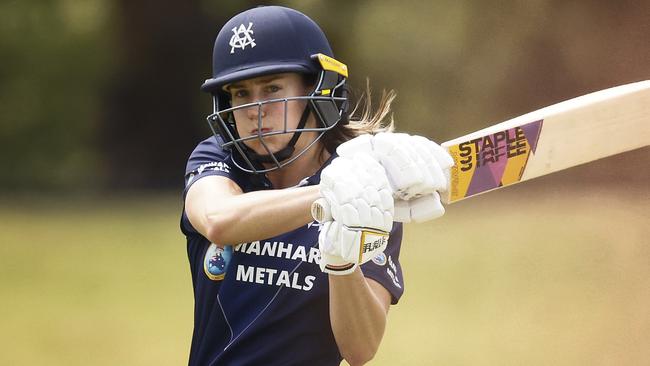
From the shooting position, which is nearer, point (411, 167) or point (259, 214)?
point (411, 167)

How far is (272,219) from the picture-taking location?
1.73 m

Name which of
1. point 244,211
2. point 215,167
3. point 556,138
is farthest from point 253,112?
point 556,138

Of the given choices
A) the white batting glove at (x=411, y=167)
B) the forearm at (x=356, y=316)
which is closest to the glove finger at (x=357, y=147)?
the white batting glove at (x=411, y=167)

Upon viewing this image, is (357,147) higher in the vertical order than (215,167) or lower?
higher

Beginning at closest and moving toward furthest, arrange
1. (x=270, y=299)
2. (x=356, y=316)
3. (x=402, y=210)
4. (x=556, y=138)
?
1. (x=402, y=210)
2. (x=556, y=138)
3. (x=356, y=316)
4. (x=270, y=299)

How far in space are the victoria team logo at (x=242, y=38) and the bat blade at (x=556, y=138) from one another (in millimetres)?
641

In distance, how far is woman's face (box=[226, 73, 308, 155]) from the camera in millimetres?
2020

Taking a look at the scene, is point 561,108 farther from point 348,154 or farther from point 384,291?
point 384,291

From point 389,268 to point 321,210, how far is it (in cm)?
57

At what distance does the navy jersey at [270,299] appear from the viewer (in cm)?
201

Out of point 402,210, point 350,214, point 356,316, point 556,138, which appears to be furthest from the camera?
point 356,316

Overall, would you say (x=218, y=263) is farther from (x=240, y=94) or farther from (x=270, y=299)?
(x=240, y=94)

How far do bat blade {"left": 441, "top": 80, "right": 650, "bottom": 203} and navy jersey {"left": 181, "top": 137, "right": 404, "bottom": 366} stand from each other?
1.46 feet

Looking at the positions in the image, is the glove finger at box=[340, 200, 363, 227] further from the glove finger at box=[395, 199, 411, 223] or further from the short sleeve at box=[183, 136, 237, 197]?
the short sleeve at box=[183, 136, 237, 197]
